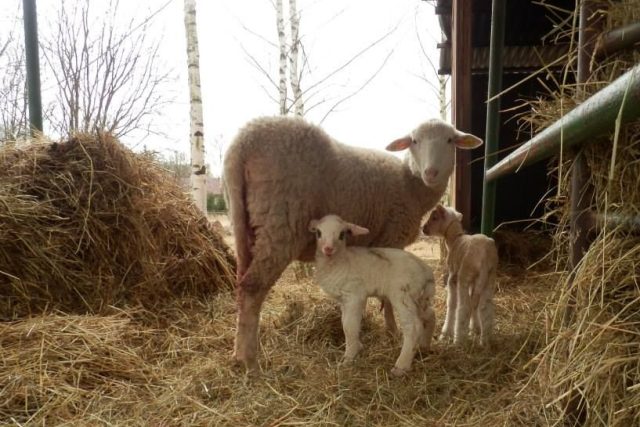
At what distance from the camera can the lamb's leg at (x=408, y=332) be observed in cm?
282

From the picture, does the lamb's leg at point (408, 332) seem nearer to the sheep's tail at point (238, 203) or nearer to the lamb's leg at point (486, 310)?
the lamb's leg at point (486, 310)

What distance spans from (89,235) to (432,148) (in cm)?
283

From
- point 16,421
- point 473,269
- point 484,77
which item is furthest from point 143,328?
point 484,77

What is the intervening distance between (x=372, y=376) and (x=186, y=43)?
9.25 meters

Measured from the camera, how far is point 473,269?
335cm

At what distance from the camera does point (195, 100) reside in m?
10.1

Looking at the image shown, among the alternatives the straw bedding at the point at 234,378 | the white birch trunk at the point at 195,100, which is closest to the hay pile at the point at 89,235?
the straw bedding at the point at 234,378

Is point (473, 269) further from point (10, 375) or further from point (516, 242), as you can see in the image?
point (516, 242)

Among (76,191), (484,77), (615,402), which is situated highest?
(484,77)

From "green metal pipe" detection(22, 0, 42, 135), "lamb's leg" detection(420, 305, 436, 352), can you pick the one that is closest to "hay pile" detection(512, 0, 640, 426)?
"lamb's leg" detection(420, 305, 436, 352)

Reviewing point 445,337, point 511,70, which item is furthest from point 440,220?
point 511,70

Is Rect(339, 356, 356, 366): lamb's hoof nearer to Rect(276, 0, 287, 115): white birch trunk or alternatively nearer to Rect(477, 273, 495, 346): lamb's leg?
Rect(477, 273, 495, 346): lamb's leg

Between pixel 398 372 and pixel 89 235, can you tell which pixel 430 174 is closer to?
pixel 398 372

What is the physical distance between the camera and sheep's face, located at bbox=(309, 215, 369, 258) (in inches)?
119
